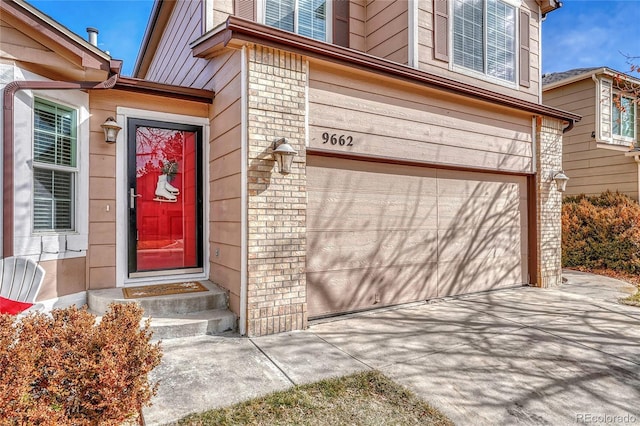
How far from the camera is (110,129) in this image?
445cm

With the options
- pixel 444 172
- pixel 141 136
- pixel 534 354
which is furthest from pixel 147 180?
pixel 534 354

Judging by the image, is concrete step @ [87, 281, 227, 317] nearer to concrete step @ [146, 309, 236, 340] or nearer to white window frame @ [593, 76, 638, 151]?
concrete step @ [146, 309, 236, 340]

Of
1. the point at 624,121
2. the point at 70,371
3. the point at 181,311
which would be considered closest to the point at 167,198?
the point at 181,311

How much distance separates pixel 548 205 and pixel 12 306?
8424mm

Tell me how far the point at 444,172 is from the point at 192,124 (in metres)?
4.02

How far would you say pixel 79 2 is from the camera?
9.26 meters

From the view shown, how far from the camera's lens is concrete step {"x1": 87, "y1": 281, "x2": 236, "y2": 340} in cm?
382

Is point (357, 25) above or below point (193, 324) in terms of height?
above

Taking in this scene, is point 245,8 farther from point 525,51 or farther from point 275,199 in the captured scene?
point 525,51

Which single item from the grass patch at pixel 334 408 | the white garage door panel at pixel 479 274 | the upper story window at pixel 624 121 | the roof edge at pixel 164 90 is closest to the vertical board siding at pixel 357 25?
the roof edge at pixel 164 90

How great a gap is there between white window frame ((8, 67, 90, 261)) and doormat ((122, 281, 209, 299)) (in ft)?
2.58

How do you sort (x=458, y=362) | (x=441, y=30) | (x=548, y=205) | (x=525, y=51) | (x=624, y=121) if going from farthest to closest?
(x=624, y=121) < (x=525, y=51) < (x=548, y=205) < (x=441, y=30) < (x=458, y=362)

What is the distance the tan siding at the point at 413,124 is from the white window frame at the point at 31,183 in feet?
9.35

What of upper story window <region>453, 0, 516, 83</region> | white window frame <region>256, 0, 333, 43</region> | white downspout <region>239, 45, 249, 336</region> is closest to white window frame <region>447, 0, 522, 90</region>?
upper story window <region>453, 0, 516, 83</region>
